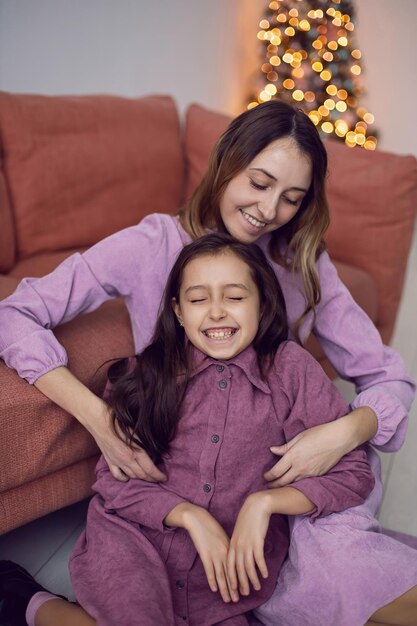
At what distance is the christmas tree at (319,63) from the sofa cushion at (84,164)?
1180 mm

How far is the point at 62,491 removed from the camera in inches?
66.2

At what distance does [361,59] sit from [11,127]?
7.01ft

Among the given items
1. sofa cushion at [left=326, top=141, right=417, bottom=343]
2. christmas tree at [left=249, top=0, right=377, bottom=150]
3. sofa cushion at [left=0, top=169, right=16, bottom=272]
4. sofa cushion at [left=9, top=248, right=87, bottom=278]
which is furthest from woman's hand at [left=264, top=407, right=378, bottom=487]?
christmas tree at [left=249, top=0, right=377, bottom=150]

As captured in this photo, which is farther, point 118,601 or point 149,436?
point 149,436

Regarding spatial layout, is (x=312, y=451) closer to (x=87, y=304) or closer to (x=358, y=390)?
(x=358, y=390)

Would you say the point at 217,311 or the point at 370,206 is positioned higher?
the point at 217,311

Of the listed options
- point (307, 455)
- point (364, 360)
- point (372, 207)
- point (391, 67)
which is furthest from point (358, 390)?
point (391, 67)

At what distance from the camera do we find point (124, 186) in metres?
2.60

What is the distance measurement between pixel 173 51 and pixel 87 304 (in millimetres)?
2257

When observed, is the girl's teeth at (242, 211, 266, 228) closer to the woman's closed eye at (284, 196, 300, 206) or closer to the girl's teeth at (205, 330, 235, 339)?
the woman's closed eye at (284, 196, 300, 206)

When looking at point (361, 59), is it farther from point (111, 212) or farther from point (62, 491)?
point (62, 491)

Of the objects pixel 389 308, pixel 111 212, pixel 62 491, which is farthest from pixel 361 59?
pixel 62 491

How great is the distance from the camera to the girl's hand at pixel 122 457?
1.42m

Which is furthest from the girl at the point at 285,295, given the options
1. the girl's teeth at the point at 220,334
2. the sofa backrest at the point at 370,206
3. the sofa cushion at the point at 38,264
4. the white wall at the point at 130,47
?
the white wall at the point at 130,47
